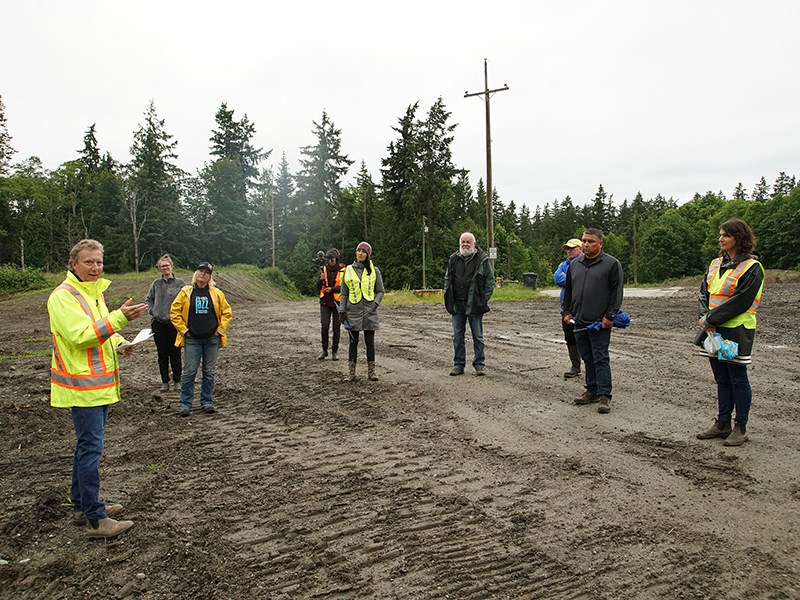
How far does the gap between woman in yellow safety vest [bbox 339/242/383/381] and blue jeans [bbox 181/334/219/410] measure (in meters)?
2.13

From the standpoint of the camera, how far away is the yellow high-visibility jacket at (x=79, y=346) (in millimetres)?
3565

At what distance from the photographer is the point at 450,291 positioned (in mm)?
8297

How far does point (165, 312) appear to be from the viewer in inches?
297

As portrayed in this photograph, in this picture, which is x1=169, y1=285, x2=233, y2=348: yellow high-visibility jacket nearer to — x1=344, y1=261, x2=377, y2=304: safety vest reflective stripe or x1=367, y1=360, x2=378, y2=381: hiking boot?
x1=344, y1=261, x2=377, y2=304: safety vest reflective stripe

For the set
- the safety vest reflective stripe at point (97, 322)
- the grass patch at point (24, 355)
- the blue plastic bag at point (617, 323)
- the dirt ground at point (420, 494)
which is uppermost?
the safety vest reflective stripe at point (97, 322)

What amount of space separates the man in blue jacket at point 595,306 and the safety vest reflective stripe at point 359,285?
3011 millimetres

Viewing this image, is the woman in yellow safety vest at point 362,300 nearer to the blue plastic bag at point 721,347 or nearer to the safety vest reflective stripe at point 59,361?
the blue plastic bag at point 721,347

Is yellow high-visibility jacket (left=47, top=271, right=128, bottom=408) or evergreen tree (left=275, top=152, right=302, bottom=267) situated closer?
yellow high-visibility jacket (left=47, top=271, right=128, bottom=408)

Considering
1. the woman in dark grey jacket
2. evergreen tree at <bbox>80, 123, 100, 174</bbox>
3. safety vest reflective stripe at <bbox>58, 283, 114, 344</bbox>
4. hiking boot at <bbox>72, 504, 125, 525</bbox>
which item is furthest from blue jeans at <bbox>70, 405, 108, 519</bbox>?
evergreen tree at <bbox>80, 123, 100, 174</bbox>

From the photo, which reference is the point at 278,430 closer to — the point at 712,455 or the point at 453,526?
the point at 453,526

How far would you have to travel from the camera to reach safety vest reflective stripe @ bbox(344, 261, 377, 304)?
8.21 meters

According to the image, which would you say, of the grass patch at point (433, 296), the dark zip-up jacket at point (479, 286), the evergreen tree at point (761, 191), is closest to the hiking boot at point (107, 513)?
the dark zip-up jacket at point (479, 286)

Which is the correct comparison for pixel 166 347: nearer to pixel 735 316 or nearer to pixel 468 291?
pixel 468 291

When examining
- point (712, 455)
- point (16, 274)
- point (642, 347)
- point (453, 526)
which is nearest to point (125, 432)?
point (453, 526)
